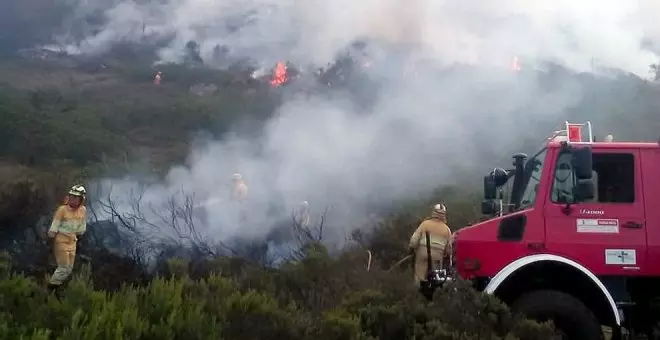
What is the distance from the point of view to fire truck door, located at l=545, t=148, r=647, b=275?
6594mm

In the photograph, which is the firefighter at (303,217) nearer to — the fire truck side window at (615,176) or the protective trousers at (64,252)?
the protective trousers at (64,252)

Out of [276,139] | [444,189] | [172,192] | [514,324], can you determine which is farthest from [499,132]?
[514,324]

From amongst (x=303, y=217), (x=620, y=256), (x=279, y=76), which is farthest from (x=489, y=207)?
(x=279, y=76)

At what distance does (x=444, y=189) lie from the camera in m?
18.2

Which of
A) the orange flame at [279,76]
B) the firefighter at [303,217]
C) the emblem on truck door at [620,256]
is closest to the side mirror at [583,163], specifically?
the emblem on truck door at [620,256]

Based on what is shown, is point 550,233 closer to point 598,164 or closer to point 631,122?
point 598,164

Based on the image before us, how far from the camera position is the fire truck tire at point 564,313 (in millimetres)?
6277

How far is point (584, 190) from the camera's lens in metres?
6.41

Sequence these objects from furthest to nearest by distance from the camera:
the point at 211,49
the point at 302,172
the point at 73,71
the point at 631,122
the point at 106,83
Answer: the point at 211,49, the point at 73,71, the point at 106,83, the point at 631,122, the point at 302,172

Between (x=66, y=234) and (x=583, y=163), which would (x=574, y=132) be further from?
(x=66, y=234)

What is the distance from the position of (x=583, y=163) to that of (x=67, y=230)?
244 inches

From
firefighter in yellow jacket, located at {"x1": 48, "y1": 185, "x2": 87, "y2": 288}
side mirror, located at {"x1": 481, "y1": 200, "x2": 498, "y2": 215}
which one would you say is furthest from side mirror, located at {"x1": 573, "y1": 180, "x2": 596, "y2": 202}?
firefighter in yellow jacket, located at {"x1": 48, "y1": 185, "x2": 87, "y2": 288}

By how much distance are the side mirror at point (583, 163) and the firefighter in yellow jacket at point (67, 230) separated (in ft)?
19.7

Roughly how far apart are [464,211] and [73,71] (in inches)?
2039
